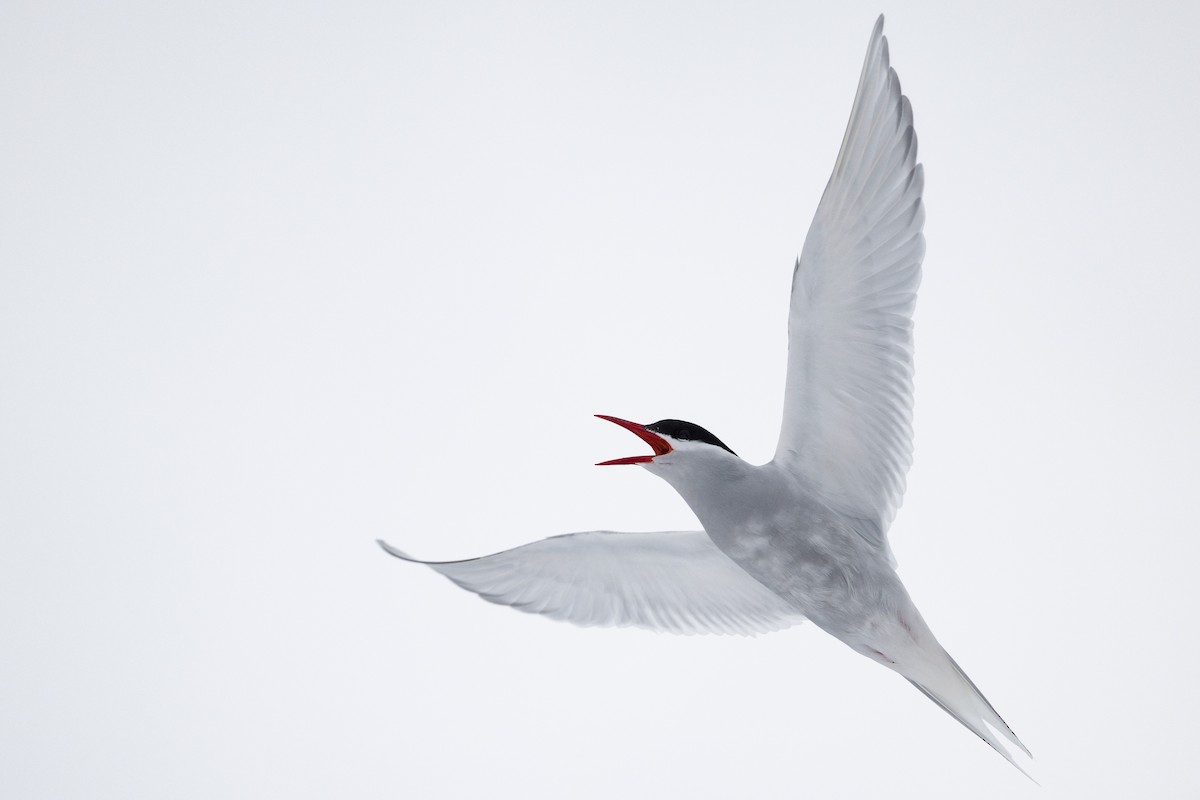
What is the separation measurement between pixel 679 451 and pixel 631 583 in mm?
693

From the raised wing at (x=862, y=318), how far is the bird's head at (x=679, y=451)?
0.82 feet

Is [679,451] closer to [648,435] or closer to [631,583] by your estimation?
[648,435]

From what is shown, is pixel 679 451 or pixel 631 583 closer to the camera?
pixel 679 451

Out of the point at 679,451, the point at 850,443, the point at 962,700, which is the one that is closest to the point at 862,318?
the point at 850,443

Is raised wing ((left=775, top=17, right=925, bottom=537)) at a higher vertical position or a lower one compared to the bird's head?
higher

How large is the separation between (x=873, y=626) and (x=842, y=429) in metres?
0.49

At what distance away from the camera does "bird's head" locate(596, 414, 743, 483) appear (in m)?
2.19

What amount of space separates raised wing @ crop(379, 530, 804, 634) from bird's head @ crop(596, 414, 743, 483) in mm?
457

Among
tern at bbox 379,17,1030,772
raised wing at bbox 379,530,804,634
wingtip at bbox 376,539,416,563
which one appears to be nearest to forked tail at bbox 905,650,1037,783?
tern at bbox 379,17,1030,772

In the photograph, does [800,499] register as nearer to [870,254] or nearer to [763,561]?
[763,561]

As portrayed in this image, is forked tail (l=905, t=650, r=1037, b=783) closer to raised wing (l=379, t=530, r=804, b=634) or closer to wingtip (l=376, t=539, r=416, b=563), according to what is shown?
raised wing (l=379, t=530, r=804, b=634)

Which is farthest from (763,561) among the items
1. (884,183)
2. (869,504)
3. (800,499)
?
(884,183)

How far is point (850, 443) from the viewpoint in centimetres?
237

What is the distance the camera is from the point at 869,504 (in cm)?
240
